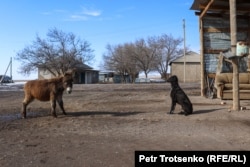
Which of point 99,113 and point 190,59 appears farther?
point 190,59

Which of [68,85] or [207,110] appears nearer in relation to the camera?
[68,85]

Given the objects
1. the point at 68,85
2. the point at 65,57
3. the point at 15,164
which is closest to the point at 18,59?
the point at 65,57

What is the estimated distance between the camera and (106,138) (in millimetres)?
8039

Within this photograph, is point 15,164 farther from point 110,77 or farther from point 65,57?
point 110,77

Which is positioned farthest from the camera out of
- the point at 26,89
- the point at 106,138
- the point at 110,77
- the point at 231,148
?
the point at 110,77

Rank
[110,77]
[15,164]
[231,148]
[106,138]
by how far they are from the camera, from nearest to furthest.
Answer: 1. [15,164]
2. [231,148]
3. [106,138]
4. [110,77]

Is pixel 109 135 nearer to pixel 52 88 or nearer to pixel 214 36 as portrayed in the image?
pixel 52 88

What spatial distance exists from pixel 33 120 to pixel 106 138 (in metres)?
3.72

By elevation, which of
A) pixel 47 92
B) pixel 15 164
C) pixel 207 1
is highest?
pixel 207 1

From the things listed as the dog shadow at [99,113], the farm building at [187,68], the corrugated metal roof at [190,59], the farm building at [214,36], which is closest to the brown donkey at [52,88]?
the dog shadow at [99,113]

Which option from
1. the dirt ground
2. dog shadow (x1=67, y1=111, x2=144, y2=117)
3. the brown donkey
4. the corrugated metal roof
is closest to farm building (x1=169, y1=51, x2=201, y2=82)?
the corrugated metal roof

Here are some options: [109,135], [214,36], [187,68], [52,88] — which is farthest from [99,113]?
[187,68]

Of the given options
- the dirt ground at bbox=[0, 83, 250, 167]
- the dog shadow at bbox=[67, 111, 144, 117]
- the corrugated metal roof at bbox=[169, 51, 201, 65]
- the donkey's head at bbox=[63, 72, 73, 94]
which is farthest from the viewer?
the corrugated metal roof at bbox=[169, 51, 201, 65]

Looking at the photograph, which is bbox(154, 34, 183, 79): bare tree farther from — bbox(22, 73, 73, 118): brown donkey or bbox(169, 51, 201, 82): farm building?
bbox(22, 73, 73, 118): brown donkey
